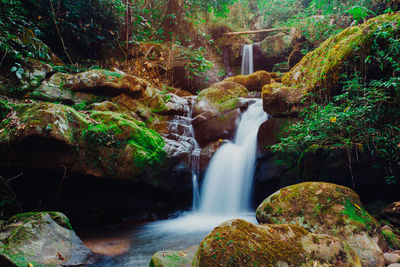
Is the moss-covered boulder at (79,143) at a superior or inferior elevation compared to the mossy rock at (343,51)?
inferior

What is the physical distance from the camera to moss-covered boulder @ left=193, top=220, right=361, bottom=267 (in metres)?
1.61

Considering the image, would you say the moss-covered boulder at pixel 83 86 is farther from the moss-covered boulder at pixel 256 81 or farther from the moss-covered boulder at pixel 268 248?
the moss-covered boulder at pixel 268 248

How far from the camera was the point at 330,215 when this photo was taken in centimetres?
284

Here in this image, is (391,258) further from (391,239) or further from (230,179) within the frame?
(230,179)

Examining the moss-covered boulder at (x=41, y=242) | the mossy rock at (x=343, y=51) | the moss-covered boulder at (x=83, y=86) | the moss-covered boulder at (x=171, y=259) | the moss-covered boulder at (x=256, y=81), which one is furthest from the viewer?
the moss-covered boulder at (x=256, y=81)

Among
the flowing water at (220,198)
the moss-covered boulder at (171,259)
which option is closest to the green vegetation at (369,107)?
the flowing water at (220,198)

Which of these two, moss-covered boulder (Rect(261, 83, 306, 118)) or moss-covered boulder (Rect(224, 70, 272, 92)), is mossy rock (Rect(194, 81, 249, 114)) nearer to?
moss-covered boulder (Rect(224, 70, 272, 92))

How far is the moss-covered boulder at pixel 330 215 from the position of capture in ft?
8.21

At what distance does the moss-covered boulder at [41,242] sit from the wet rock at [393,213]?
14.4 ft

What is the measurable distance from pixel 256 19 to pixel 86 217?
1690 cm

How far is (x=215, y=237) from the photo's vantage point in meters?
1.71

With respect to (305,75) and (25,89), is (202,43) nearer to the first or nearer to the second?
(305,75)

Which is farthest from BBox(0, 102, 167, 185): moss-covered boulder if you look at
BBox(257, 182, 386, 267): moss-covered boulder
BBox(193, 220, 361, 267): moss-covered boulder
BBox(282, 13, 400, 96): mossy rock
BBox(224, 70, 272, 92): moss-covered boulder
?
BBox(224, 70, 272, 92): moss-covered boulder

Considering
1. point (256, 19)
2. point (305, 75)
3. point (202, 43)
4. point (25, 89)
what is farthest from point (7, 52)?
point (256, 19)
